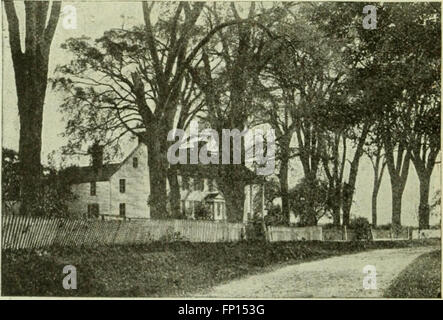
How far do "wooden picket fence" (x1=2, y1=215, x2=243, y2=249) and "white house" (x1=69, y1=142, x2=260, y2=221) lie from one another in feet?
0.66

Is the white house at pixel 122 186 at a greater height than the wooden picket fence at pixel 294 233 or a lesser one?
greater

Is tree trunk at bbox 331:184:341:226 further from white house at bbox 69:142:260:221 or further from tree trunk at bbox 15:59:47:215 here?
tree trunk at bbox 15:59:47:215

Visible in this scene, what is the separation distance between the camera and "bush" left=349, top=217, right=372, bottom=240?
39.8 ft

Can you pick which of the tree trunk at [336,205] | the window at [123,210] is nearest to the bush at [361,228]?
the tree trunk at [336,205]

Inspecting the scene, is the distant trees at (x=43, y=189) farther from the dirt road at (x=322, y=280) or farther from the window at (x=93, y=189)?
the dirt road at (x=322, y=280)

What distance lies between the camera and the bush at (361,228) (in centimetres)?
1212

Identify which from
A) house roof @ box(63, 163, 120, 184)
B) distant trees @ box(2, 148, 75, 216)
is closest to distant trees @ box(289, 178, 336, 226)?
house roof @ box(63, 163, 120, 184)

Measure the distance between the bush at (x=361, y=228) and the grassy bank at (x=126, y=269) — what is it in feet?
1.76

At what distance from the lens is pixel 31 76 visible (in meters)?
10.9

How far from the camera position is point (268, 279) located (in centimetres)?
1084

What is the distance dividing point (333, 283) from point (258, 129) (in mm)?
3004

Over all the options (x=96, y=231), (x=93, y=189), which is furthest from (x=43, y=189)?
(x=96, y=231)

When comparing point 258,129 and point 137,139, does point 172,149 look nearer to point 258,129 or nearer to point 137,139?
point 137,139
